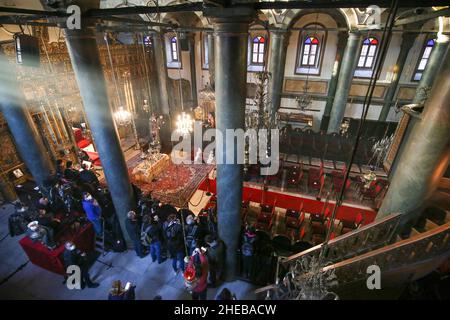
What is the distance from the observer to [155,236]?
556 cm

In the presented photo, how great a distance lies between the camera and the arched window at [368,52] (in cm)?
1303

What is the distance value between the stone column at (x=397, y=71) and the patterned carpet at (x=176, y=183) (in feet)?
33.1

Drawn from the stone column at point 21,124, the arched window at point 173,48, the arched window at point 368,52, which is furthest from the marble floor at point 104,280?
the arched window at point 173,48

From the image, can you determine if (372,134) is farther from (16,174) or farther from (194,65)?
(16,174)

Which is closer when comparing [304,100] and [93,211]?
[93,211]

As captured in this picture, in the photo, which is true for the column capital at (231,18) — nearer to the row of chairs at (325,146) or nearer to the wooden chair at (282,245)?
the wooden chair at (282,245)

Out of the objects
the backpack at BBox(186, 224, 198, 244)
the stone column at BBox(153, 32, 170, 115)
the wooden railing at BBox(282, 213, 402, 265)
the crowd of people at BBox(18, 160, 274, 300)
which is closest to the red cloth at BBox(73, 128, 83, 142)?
the stone column at BBox(153, 32, 170, 115)

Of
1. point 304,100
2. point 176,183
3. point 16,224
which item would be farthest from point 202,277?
point 304,100

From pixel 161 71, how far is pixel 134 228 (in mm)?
10650

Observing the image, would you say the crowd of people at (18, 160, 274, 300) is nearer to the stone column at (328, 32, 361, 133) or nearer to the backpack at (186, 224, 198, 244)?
the backpack at (186, 224, 198, 244)

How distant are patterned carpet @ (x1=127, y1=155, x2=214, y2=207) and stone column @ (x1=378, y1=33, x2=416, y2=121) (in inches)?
397

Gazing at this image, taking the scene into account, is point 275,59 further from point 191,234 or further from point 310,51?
point 191,234

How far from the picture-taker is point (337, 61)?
13320 millimetres
